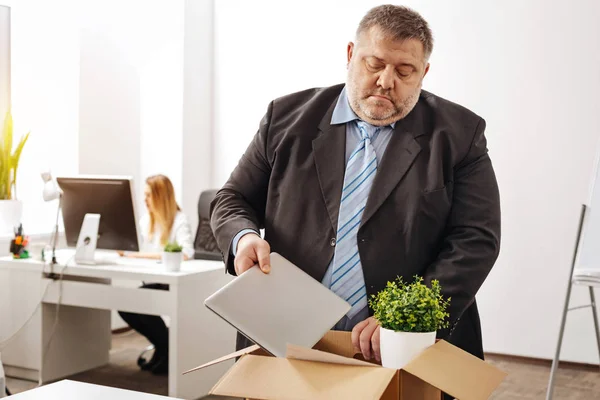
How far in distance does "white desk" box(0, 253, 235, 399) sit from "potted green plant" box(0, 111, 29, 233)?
0.55 m

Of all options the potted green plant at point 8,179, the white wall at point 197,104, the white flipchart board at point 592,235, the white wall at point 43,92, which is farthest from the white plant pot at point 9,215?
the white flipchart board at point 592,235

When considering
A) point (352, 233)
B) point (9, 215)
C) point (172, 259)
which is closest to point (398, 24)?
point (352, 233)

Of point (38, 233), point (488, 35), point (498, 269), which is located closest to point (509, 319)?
point (498, 269)

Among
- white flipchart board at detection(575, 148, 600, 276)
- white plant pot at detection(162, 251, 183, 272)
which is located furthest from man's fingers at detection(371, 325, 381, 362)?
white plant pot at detection(162, 251, 183, 272)

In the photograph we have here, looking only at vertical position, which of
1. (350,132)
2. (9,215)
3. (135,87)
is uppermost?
(135,87)

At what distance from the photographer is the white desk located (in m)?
3.75

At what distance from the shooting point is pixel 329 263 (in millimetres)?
1597

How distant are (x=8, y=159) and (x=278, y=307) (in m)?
4.05

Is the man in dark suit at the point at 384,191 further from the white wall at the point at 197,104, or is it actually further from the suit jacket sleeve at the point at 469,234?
the white wall at the point at 197,104

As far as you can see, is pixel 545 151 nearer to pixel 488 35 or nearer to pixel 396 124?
pixel 488 35

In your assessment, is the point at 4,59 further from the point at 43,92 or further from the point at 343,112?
the point at 343,112

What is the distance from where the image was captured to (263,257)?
1371 mm

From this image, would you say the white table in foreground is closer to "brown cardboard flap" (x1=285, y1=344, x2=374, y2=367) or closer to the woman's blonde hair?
"brown cardboard flap" (x1=285, y1=344, x2=374, y2=367)

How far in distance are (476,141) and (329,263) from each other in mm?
433
